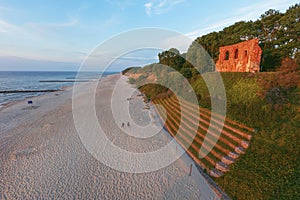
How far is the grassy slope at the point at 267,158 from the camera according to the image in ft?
22.3

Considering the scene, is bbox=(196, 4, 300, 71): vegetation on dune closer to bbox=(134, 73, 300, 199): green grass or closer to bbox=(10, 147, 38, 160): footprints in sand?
bbox=(134, 73, 300, 199): green grass

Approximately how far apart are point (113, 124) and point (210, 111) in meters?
11.9

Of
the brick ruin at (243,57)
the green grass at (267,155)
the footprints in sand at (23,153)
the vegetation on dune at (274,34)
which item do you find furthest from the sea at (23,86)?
the vegetation on dune at (274,34)

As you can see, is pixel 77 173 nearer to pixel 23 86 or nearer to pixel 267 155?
pixel 267 155

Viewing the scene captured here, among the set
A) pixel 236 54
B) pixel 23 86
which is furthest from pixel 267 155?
pixel 23 86

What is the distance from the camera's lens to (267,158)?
7.89m

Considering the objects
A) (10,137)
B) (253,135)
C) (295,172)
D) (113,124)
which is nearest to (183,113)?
(253,135)

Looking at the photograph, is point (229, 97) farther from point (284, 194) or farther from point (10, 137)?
point (10, 137)

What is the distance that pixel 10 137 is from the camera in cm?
1443

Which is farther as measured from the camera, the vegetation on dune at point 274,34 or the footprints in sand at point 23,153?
the vegetation on dune at point 274,34

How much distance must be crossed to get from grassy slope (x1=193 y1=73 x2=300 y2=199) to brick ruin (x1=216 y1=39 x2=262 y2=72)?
19.8 feet

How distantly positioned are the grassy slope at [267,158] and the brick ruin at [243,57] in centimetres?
605

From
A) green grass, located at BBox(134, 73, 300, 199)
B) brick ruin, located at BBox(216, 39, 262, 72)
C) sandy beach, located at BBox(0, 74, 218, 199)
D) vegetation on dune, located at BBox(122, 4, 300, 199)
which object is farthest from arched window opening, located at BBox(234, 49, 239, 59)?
sandy beach, located at BBox(0, 74, 218, 199)

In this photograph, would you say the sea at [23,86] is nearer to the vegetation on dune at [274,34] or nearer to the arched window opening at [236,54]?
the arched window opening at [236,54]
